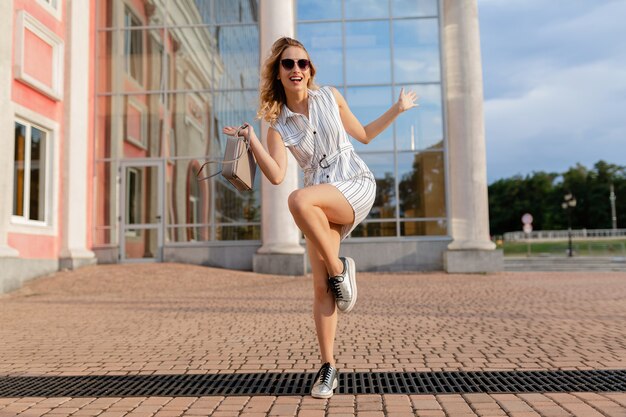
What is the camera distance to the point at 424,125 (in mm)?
17281

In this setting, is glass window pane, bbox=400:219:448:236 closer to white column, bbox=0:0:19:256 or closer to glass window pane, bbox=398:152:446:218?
glass window pane, bbox=398:152:446:218

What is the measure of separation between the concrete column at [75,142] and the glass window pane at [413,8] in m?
9.32

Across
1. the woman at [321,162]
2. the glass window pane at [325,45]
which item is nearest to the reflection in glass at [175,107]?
the glass window pane at [325,45]

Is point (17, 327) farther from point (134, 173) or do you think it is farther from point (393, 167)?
point (393, 167)

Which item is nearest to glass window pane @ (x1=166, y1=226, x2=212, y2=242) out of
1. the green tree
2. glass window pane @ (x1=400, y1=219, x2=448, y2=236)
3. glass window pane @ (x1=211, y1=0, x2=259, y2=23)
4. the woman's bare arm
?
glass window pane @ (x1=400, y1=219, x2=448, y2=236)

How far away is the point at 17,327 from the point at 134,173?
35.4 ft

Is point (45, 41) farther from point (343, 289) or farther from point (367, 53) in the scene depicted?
point (343, 289)

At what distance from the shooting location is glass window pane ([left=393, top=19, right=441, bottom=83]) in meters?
17.4

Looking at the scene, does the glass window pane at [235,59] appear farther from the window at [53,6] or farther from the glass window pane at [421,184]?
the glass window pane at [421,184]

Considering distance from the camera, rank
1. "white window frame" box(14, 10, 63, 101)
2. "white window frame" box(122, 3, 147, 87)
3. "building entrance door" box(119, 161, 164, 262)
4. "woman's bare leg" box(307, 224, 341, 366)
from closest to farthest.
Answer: "woman's bare leg" box(307, 224, 341, 366) → "white window frame" box(14, 10, 63, 101) → "building entrance door" box(119, 161, 164, 262) → "white window frame" box(122, 3, 147, 87)

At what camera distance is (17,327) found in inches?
270

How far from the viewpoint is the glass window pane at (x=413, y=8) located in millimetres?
17562

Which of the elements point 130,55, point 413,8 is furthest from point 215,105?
point 413,8

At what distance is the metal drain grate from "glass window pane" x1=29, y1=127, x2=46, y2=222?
10701 millimetres
